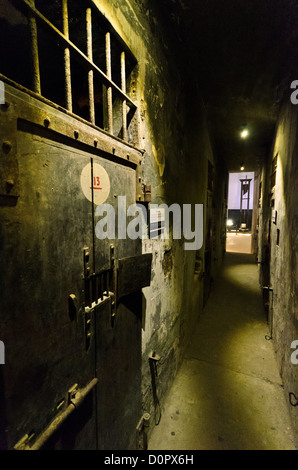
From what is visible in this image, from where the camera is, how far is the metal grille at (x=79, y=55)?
1.09 metres

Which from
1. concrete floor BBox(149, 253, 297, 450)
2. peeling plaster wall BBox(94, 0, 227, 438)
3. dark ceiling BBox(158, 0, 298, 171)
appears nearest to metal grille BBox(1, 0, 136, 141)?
peeling plaster wall BBox(94, 0, 227, 438)

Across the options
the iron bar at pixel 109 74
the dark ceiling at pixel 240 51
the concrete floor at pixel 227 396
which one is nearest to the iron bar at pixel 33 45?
the iron bar at pixel 109 74

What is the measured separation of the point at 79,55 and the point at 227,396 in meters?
4.08

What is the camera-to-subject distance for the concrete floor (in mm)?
2426

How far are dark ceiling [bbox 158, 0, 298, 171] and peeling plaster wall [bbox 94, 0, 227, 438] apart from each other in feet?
1.03

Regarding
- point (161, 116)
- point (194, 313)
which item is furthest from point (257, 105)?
point (194, 313)

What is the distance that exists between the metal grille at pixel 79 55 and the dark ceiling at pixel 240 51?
4.05ft

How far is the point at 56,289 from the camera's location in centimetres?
120

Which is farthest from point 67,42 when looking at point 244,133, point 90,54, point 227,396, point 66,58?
point 244,133

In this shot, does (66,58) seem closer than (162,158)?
Yes

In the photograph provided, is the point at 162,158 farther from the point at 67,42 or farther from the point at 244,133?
the point at 244,133

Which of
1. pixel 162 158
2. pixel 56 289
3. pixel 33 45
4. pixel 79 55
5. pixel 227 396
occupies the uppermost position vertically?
pixel 79 55

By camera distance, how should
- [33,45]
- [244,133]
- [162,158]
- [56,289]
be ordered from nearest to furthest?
[33,45] → [56,289] → [162,158] → [244,133]

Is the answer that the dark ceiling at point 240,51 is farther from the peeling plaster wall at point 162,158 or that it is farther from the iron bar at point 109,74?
the iron bar at point 109,74
